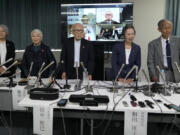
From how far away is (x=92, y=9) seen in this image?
385 centimetres

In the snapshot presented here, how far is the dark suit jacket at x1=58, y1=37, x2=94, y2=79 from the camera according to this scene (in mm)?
2559

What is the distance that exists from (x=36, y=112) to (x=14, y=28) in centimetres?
334

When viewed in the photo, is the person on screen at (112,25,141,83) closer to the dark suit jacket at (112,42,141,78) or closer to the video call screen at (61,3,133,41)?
the dark suit jacket at (112,42,141,78)

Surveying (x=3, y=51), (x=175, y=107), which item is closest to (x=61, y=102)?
(x=175, y=107)

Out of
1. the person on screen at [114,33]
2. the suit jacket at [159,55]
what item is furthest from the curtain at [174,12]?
the suit jacket at [159,55]

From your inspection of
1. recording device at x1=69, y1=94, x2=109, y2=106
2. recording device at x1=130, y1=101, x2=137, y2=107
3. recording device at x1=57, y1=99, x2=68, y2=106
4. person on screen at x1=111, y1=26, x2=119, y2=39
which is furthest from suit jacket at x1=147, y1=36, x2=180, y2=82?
person on screen at x1=111, y1=26, x2=119, y2=39

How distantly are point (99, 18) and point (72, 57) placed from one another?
5.43 feet

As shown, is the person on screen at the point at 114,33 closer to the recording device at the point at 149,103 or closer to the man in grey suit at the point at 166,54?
the man in grey suit at the point at 166,54

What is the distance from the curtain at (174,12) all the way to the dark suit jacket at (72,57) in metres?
2.23

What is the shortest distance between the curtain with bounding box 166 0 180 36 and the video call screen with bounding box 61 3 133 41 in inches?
32.4

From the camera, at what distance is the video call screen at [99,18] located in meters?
3.81

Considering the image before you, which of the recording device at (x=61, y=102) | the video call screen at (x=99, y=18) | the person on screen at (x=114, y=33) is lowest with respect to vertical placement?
the recording device at (x=61, y=102)

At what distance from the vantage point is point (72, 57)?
8.43 feet

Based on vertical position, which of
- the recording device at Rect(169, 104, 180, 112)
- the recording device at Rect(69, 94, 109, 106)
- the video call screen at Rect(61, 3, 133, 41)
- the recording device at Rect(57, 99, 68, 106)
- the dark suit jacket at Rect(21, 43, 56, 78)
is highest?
the video call screen at Rect(61, 3, 133, 41)
